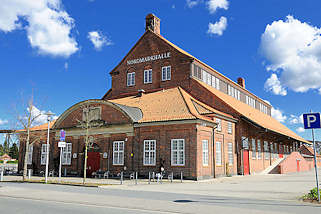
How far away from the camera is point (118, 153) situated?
29625 millimetres

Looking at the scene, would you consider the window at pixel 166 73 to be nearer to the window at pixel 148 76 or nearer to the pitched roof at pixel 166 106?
the window at pixel 148 76

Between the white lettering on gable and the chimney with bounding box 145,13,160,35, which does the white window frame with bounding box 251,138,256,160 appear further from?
the chimney with bounding box 145,13,160,35

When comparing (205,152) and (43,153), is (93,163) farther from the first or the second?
(205,152)

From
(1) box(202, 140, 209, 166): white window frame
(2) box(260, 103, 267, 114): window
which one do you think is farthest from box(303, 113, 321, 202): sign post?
(2) box(260, 103, 267, 114): window

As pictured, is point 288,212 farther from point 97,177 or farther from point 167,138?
point 97,177

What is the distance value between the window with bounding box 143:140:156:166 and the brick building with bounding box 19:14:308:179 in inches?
3.5

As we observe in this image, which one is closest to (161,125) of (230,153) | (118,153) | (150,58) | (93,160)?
(118,153)

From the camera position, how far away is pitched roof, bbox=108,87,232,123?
90.2 feet

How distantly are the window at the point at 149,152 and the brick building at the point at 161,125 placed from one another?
0.30ft

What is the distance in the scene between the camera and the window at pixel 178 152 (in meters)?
26.4

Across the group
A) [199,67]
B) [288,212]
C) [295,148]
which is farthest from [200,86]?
[295,148]

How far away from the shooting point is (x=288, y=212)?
32.9ft

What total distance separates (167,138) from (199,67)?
13.3m

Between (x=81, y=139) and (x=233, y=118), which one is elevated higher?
(x=233, y=118)
